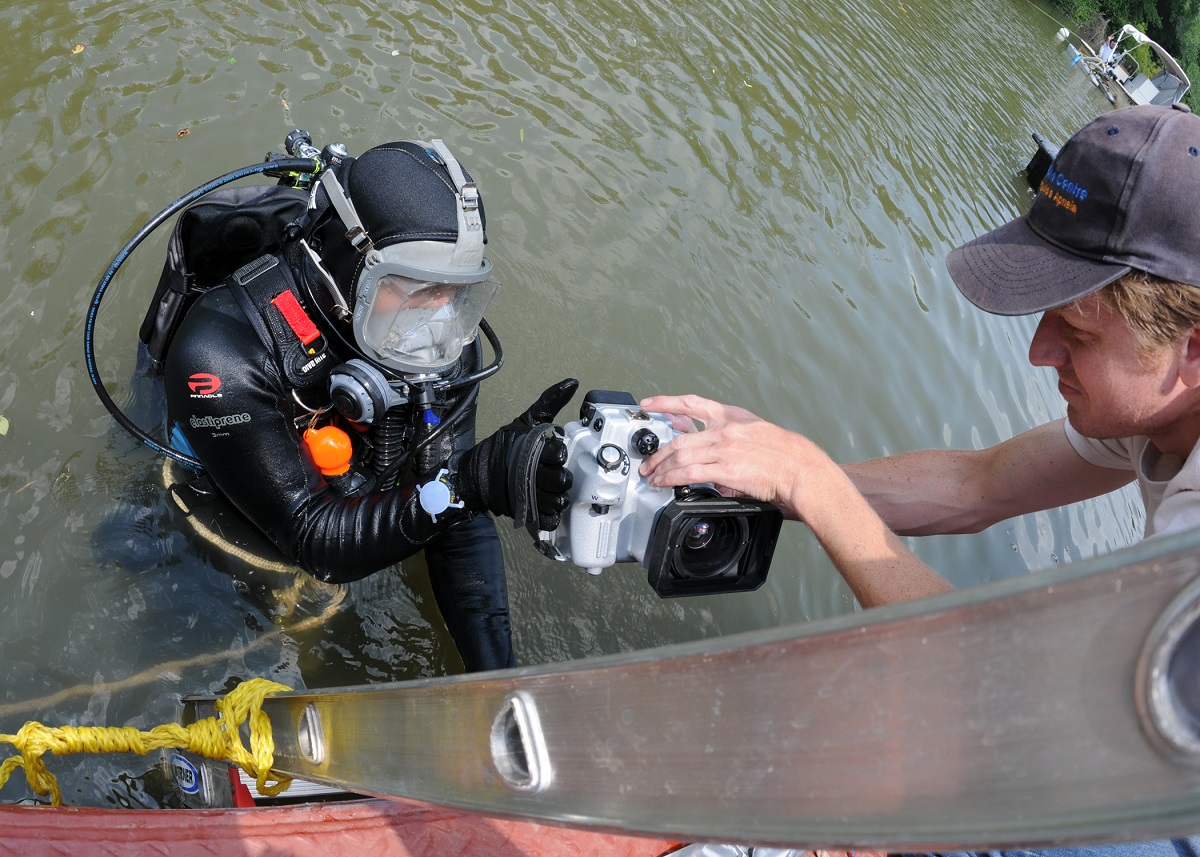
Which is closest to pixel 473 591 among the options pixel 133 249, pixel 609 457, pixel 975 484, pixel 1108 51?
pixel 609 457

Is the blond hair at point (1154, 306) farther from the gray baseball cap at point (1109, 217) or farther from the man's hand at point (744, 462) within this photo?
the man's hand at point (744, 462)

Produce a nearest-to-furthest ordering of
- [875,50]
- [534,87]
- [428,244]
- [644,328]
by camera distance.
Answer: [428,244], [644,328], [534,87], [875,50]

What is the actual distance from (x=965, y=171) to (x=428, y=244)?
729 cm

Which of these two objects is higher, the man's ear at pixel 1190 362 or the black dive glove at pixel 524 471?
the man's ear at pixel 1190 362

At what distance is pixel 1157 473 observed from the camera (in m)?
2.39

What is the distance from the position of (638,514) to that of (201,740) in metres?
1.22

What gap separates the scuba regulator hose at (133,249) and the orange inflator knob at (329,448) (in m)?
0.48

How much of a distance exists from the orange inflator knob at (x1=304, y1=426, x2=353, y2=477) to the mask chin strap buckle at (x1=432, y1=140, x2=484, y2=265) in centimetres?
66

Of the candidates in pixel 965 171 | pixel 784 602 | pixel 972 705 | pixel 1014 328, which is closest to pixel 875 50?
pixel 965 171

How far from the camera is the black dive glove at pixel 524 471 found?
2236 mm

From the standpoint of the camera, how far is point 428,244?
2.60m

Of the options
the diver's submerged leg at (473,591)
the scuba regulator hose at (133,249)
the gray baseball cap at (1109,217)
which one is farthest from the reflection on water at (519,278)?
the gray baseball cap at (1109,217)

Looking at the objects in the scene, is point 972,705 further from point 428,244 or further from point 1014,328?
point 1014,328

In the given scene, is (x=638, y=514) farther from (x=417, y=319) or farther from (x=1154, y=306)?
(x=1154, y=306)
